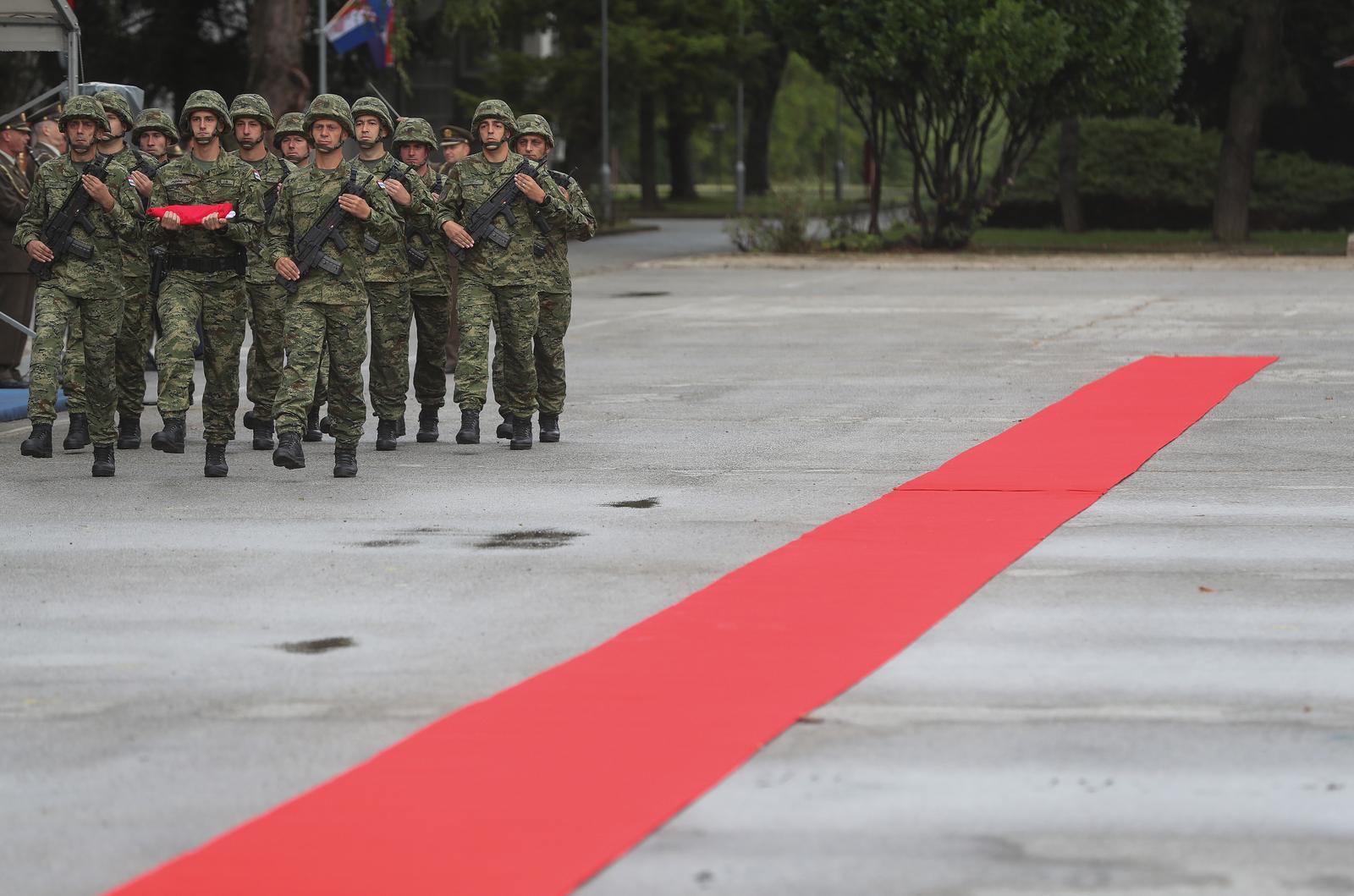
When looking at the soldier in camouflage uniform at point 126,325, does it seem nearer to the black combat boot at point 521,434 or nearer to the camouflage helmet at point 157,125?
the camouflage helmet at point 157,125

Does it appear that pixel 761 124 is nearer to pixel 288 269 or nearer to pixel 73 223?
pixel 73 223

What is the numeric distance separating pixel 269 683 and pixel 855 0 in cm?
2948

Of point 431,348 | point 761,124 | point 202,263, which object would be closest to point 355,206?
point 202,263

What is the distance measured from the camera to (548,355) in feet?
41.4

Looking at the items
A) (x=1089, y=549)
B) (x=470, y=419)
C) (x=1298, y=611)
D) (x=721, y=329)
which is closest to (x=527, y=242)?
(x=470, y=419)

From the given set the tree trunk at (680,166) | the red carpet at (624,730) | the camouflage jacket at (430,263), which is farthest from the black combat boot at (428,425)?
the tree trunk at (680,166)

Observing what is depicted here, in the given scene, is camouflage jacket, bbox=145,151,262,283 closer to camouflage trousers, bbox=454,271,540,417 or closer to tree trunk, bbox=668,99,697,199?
camouflage trousers, bbox=454,271,540,417

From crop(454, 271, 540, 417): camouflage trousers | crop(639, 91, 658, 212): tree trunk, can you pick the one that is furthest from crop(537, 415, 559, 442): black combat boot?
crop(639, 91, 658, 212): tree trunk

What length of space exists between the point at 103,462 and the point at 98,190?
148 centimetres

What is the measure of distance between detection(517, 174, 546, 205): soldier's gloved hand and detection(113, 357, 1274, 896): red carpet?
9.66 feet

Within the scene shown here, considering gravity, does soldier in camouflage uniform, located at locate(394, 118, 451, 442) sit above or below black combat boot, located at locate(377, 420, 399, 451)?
above

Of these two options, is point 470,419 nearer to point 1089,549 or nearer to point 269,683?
point 1089,549

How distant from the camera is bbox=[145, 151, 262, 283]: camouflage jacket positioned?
1161 centimetres

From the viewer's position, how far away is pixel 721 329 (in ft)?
70.0
